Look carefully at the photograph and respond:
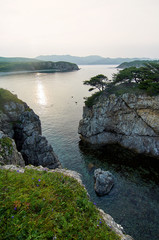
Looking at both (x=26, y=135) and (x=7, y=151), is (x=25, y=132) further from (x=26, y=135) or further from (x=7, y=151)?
(x=7, y=151)

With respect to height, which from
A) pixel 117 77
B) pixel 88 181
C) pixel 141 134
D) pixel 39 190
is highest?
pixel 117 77

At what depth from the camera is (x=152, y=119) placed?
42.8 meters

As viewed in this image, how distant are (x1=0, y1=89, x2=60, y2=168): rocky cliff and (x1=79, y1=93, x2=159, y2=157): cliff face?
62.4 ft

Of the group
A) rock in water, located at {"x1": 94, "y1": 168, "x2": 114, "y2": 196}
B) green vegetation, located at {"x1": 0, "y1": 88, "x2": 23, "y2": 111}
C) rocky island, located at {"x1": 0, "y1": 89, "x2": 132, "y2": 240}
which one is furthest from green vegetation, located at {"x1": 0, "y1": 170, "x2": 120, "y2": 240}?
green vegetation, located at {"x1": 0, "y1": 88, "x2": 23, "y2": 111}

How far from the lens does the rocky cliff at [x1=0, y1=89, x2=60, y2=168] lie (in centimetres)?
3488

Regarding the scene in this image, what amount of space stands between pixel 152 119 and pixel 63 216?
4129 cm

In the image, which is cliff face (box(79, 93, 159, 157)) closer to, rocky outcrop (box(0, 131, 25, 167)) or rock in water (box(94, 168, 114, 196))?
rock in water (box(94, 168, 114, 196))

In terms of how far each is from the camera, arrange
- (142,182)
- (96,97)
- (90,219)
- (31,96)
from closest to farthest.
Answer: (90,219) → (142,182) → (96,97) → (31,96)

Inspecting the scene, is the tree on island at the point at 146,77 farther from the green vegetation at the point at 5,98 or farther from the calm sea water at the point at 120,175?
the green vegetation at the point at 5,98

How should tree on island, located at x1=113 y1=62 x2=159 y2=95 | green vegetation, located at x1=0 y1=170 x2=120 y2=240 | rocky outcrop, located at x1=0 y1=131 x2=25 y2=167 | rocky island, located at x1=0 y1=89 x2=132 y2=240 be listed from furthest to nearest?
tree on island, located at x1=113 y1=62 x2=159 y2=95 → rocky outcrop, located at x1=0 y1=131 x2=25 y2=167 → rocky island, located at x1=0 y1=89 x2=132 y2=240 → green vegetation, located at x1=0 y1=170 x2=120 y2=240

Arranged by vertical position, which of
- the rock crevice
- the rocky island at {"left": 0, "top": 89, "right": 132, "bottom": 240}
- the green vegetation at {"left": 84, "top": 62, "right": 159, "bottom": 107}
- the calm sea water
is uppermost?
the green vegetation at {"left": 84, "top": 62, "right": 159, "bottom": 107}

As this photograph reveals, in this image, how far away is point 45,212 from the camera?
927 centimetres

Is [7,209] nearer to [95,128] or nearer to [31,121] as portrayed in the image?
[31,121]

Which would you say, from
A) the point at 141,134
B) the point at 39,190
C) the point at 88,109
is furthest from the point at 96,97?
the point at 39,190
